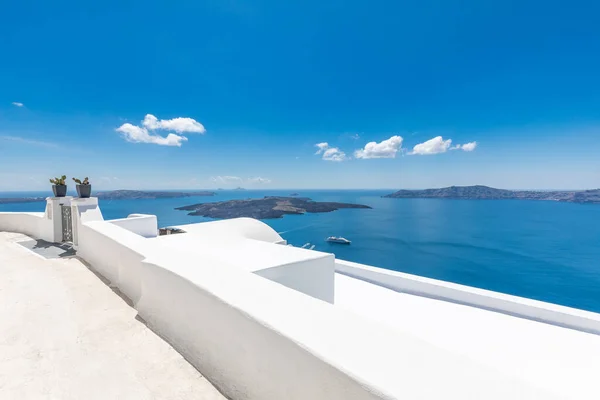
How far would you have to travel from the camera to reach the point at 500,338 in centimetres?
495

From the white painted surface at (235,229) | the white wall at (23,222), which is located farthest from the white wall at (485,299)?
the white wall at (23,222)

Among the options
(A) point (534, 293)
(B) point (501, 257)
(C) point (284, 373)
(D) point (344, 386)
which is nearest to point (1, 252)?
(C) point (284, 373)

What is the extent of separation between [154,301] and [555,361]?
5.94 meters

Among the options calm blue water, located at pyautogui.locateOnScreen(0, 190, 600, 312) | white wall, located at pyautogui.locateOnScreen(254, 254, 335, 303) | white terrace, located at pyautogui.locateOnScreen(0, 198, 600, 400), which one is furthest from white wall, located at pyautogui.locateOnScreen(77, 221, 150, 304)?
calm blue water, located at pyautogui.locateOnScreen(0, 190, 600, 312)

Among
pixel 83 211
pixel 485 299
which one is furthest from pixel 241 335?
pixel 485 299

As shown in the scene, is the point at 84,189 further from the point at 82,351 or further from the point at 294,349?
the point at 294,349

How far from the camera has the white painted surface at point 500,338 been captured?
3.97 meters

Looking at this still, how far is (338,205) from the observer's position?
96.4 m

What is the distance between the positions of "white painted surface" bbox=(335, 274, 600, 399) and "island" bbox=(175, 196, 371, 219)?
48.3 metres

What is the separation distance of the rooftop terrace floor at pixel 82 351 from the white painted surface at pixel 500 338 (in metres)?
2.43

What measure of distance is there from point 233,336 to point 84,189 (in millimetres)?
6246

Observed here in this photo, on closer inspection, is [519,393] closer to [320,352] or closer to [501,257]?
[320,352]

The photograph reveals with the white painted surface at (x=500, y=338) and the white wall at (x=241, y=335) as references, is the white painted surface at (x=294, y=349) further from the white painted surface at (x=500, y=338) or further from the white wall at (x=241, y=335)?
the white painted surface at (x=500, y=338)

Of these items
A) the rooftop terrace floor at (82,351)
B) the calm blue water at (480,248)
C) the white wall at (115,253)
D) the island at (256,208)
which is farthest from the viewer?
the island at (256,208)
